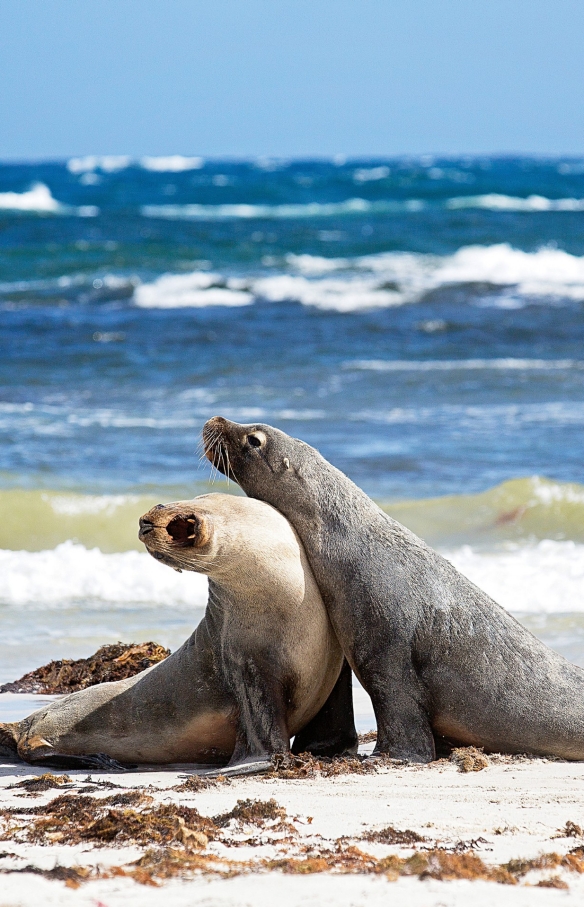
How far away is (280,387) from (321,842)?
48.5 ft

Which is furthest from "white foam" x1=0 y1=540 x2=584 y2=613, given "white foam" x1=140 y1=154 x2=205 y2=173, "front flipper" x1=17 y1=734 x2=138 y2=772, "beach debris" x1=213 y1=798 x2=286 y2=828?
"white foam" x1=140 y1=154 x2=205 y2=173

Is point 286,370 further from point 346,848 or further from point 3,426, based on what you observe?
point 346,848

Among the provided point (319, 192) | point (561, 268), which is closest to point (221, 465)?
point (561, 268)

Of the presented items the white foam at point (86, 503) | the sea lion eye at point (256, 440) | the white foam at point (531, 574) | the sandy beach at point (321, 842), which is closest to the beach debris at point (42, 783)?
the sandy beach at point (321, 842)

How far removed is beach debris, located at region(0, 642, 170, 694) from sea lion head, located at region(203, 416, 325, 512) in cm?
137

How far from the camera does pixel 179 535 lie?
5621 millimetres

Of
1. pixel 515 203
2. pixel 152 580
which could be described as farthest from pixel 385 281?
pixel 515 203

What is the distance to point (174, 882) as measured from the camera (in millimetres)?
3967

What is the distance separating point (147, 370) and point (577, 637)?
41.5ft

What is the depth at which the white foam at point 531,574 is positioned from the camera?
9.58 metres

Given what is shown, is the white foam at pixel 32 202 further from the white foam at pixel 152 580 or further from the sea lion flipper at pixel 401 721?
the sea lion flipper at pixel 401 721

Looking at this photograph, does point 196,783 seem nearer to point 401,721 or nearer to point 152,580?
point 401,721

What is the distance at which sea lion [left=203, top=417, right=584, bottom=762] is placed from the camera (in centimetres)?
624

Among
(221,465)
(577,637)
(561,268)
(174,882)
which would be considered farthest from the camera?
(561,268)
